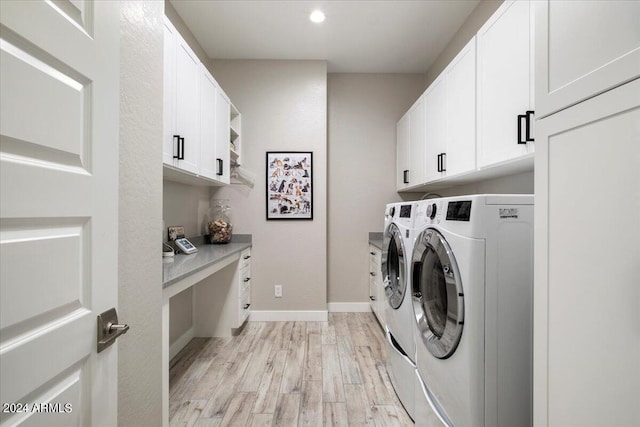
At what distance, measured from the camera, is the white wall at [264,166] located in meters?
3.22

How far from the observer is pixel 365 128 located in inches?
140

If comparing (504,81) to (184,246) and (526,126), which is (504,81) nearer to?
(526,126)

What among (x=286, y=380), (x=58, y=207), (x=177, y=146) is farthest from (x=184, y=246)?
(x=58, y=207)

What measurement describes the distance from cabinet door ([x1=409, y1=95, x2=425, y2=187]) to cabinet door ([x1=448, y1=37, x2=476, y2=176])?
1.61 feet

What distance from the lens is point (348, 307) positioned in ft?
11.5

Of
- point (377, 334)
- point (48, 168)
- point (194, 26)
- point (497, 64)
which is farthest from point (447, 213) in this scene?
point (194, 26)

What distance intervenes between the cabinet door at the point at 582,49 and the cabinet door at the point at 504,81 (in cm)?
66

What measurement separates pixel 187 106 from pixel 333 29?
157 cm

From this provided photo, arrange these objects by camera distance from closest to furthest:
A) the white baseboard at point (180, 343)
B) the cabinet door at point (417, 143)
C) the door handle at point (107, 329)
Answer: the door handle at point (107, 329) → the white baseboard at point (180, 343) → the cabinet door at point (417, 143)

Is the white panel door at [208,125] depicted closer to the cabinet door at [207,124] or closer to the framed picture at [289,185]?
the cabinet door at [207,124]

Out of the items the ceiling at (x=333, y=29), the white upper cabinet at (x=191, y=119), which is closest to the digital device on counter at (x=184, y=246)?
the white upper cabinet at (x=191, y=119)

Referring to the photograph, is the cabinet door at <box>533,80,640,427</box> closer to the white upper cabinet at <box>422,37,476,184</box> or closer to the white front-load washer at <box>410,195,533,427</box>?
the white front-load washer at <box>410,195,533,427</box>

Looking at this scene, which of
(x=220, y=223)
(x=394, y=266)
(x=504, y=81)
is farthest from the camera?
(x=220, y=223)

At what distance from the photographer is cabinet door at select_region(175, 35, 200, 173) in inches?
74.4
